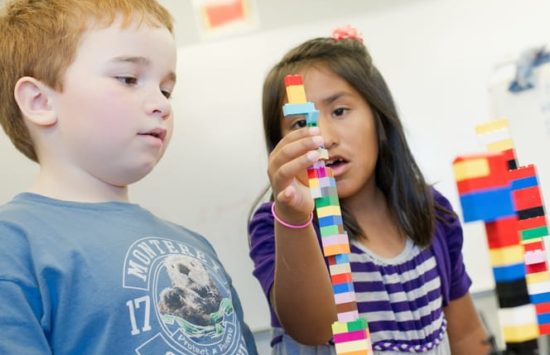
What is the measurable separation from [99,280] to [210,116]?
107 centimetres

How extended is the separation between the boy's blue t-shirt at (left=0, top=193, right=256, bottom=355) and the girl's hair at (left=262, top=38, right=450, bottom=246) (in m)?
0.36

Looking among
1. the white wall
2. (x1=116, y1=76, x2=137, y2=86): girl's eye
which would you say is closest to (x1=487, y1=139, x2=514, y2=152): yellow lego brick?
(x1=116, y1=76, x2=137, y2=86): girl's eye

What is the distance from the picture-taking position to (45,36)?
0.74 m

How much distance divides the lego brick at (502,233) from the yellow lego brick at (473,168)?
0.10ft

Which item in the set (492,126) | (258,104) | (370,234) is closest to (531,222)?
(492,126)

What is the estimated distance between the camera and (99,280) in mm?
654

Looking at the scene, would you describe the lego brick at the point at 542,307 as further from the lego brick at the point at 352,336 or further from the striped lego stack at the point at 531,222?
the lego brick at the point at 352,336

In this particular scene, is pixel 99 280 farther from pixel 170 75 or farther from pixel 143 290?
pixel 170 75

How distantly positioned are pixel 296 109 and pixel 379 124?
1.75 feet

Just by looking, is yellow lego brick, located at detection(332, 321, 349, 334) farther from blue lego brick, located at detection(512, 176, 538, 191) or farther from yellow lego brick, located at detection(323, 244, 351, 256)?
blue lego brick, located at detection(512, 176, 538, 191)

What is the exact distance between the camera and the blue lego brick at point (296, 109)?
54 centimetres

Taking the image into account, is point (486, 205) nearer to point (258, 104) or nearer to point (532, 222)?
point (532, 222)

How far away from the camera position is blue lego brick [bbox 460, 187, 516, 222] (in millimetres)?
373

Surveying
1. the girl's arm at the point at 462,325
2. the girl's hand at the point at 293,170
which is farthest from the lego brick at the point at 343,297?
the girl's arm at the point at 462,325
